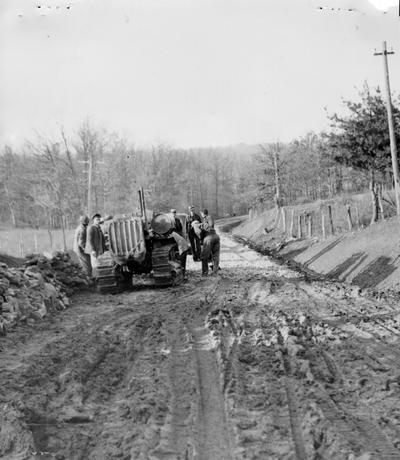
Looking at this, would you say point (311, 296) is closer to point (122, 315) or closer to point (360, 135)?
point (122, 315)

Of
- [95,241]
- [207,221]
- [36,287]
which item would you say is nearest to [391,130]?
[207,221]

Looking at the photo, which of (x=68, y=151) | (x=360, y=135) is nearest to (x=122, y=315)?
(x=360, y=135)

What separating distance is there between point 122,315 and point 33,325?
4.73 feet

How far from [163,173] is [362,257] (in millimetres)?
40357

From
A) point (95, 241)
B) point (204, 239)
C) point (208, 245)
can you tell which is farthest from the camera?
point (204, 239)

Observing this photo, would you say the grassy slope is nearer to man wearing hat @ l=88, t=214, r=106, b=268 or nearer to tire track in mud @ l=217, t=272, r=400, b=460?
tire track in mud @ l=217, t=272, r=400, b=460

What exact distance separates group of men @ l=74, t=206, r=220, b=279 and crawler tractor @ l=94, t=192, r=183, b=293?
208 millimetres

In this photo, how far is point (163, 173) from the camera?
173ft

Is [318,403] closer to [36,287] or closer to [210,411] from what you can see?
[210,411]

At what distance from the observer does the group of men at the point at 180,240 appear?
38.2 ft

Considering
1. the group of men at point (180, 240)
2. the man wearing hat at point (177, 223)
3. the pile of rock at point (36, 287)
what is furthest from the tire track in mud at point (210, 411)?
the man wearing hat at point (177, 223)

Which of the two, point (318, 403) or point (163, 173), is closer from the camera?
point (318, 403)

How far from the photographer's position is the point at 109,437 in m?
3.81

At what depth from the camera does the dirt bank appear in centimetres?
1165
